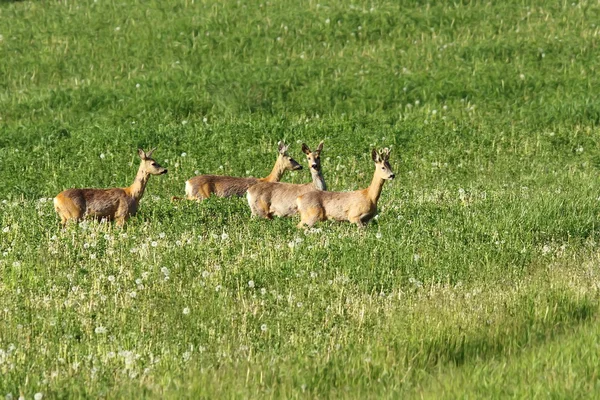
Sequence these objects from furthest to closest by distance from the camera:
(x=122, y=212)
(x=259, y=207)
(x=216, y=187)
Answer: (x=216, y=187), (x=259, y=207), (x=122, y=212)

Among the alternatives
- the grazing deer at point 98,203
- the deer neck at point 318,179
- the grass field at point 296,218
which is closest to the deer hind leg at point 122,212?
the grazing deer at point 98,203

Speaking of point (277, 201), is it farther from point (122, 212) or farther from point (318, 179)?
point (122, 212)

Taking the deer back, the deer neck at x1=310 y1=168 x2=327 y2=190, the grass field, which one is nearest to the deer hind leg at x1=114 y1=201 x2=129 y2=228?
the grass field

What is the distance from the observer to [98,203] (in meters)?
13.8

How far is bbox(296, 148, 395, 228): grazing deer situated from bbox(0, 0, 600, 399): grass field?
0.75ft

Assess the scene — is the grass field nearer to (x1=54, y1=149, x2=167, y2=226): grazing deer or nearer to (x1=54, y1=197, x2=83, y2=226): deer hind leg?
(x1=54, y1=149, x2=167, y2=226): grazing deer

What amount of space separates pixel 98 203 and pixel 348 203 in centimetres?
291

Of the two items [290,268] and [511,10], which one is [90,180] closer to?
[290,268]

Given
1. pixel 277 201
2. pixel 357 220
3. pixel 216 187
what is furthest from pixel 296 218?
pixel 216 187

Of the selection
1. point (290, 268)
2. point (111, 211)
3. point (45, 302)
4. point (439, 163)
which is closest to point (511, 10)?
point (439, 163)

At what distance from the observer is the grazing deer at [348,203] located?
13469 millimetres

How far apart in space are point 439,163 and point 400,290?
913 centimetres

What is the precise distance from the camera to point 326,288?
1041 centimetres

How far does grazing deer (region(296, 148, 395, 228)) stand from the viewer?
1347cm
